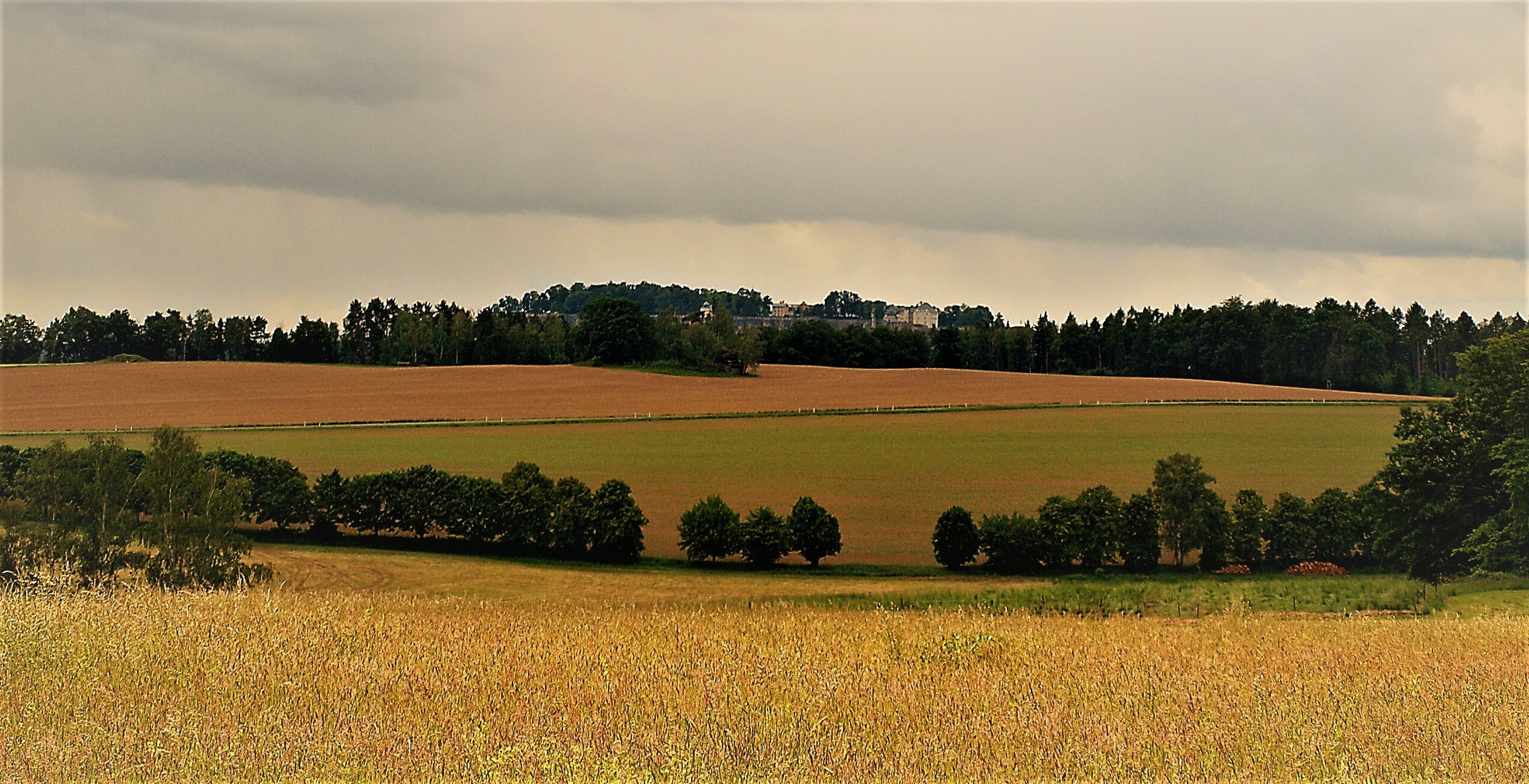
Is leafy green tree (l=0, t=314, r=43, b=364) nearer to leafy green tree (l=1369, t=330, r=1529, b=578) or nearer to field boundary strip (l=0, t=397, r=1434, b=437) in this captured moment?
field boundary strip (l=0, t=397, r=1434, b=437)

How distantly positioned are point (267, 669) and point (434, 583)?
91.7 ft

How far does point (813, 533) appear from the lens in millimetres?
43688

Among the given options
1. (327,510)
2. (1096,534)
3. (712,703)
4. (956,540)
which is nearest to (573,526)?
(327,510)

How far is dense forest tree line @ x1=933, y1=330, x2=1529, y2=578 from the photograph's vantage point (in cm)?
3612

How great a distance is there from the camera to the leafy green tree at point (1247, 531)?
44.1 m

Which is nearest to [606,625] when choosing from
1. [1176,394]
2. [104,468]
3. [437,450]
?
[104,468]

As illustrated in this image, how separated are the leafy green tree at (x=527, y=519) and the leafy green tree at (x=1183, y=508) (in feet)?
86.9

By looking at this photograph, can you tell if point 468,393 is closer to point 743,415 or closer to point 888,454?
point 743,415

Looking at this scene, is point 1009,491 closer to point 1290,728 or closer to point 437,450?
point 437,450

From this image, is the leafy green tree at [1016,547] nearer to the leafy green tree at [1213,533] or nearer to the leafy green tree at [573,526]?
the leafy green tree at [1213,533]

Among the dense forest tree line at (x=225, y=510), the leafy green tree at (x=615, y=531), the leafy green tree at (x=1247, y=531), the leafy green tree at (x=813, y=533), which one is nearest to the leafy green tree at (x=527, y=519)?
the dense forest tree line at (x=225, y=510)

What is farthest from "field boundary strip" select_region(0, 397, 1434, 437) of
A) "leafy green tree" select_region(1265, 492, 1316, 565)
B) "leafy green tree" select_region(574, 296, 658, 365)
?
"leafy green tree" select_region(574, 296, 658, 365)

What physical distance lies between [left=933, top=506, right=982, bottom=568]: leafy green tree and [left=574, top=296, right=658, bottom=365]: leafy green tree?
74267 mm

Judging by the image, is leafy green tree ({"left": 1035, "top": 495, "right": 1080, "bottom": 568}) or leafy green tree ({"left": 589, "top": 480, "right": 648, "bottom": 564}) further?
leafy green tree ({"left": 589, "top": 480, "right": 648, "bottom": 564})
